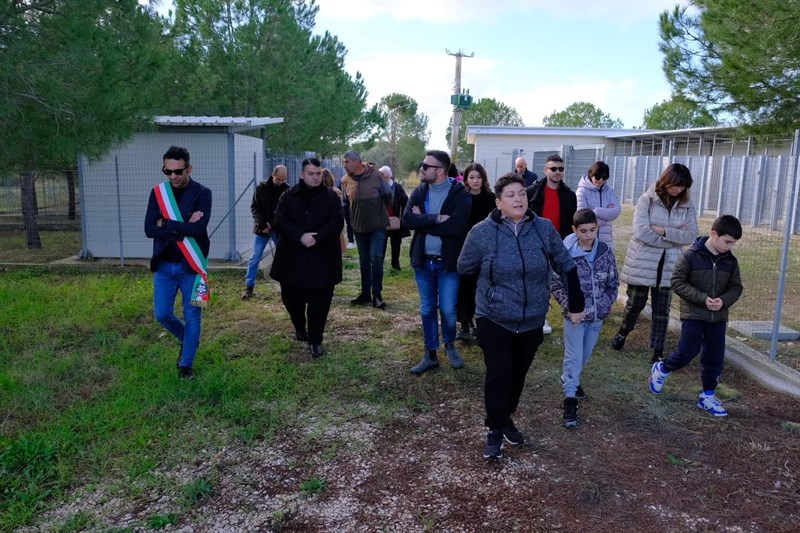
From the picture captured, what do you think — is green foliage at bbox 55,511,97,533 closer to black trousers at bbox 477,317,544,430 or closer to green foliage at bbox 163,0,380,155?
black trousers at bbox 477,317,544,430

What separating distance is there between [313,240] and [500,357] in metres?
2.41

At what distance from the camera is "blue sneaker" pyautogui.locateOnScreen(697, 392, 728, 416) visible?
186 inches

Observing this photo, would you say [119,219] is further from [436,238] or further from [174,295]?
[436,238]

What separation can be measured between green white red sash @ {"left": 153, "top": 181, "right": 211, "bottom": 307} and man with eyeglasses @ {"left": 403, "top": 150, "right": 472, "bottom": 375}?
1.71 meters

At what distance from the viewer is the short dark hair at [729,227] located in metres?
4.49

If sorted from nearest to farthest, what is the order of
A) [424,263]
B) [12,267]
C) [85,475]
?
[85,475] → [424,263] → [12,267]

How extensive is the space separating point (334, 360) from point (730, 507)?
3.41 metres

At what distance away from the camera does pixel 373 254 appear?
25.8 feet

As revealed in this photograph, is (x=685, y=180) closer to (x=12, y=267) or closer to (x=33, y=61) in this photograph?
(x=33, y=61)

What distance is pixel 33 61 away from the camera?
5691mm

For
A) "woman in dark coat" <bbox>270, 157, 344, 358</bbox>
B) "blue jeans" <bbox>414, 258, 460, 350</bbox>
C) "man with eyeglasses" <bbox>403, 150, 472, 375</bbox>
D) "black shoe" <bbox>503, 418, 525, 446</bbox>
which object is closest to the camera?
"black shoe" <bbox>503, 418, 525, 446</bbox>

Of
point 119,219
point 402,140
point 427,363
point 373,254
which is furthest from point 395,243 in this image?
point 402,140

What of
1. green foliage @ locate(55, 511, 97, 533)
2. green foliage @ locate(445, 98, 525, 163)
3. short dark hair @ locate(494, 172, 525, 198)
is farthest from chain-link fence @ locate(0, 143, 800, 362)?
green foliage @ locate(445, 98, 525, 163)

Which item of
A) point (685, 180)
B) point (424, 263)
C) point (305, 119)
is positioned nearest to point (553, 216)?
point (685, 180)
